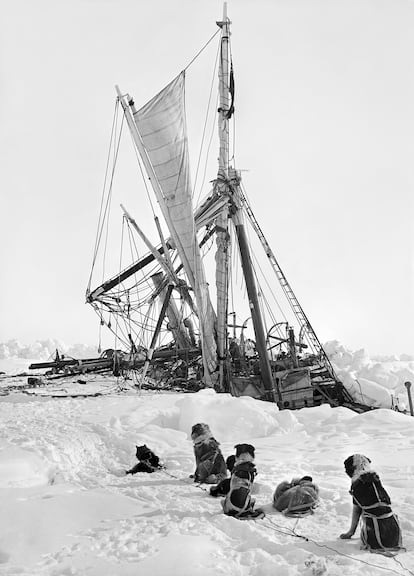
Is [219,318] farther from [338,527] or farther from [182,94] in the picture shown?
[338,527]

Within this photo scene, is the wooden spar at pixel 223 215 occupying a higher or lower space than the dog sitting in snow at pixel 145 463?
higher

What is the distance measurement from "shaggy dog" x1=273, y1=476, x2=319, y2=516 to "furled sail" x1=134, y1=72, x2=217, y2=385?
1516 cm

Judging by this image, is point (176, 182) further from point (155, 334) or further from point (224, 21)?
point (224, 21)

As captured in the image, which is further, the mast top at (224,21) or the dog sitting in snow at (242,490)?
the mast top at (224,21)

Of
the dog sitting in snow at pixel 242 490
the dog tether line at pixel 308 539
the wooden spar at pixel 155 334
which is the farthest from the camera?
the wooden spar at pixel 155 334

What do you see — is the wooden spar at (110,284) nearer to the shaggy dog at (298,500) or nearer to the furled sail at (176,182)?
the furled sail at (176,182)

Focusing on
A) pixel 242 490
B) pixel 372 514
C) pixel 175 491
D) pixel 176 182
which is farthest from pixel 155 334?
pixel 372 514

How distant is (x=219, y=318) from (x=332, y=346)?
35722 mm

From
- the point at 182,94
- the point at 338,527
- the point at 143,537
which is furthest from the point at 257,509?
the point at 182,94

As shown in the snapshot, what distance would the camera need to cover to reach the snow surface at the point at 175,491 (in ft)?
11.3

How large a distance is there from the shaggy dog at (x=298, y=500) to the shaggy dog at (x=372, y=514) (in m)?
0.75

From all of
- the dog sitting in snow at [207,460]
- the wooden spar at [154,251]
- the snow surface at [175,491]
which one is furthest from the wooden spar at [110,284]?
the dog sitting in snow at [207,460]

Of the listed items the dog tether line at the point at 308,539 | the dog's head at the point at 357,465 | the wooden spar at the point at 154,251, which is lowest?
the dog tether line at the point at 308,539

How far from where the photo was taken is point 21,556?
351 centimetres
